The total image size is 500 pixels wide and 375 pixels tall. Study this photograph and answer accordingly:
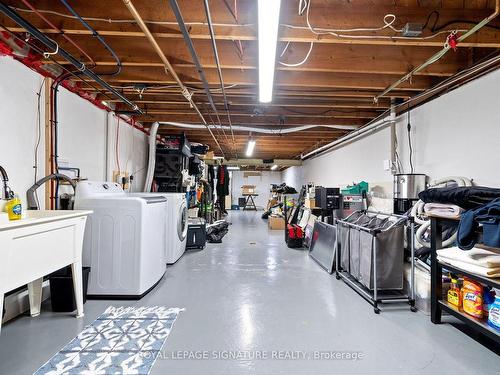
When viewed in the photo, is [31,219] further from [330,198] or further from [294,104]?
[330,198]

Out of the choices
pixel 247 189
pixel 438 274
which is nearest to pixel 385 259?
pixel 438 274

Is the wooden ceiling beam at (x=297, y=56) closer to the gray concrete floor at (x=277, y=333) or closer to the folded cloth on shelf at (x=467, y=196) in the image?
the folded cloth on shelf at (x=467, y=196)

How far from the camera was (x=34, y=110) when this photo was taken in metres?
2.58

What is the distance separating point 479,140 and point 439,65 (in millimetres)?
929

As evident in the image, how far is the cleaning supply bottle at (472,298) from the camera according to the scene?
74.7 inches

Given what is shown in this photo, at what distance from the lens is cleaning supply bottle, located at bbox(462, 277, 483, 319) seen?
6.22 ft

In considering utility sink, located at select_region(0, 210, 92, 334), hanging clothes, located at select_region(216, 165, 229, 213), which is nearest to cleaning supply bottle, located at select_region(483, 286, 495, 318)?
utility sink, located at select_region(0, 210, 92, 334)

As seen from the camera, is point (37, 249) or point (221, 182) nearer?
point (37, 249)

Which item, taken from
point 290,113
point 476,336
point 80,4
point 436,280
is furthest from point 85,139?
point 476,336

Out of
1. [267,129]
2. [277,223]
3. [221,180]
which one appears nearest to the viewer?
[267,129]

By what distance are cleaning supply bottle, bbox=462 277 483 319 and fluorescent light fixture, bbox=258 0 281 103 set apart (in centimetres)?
239

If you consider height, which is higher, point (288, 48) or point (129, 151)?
point (288, 48)

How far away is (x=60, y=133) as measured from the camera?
294 cm

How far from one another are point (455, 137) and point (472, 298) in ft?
6.18
